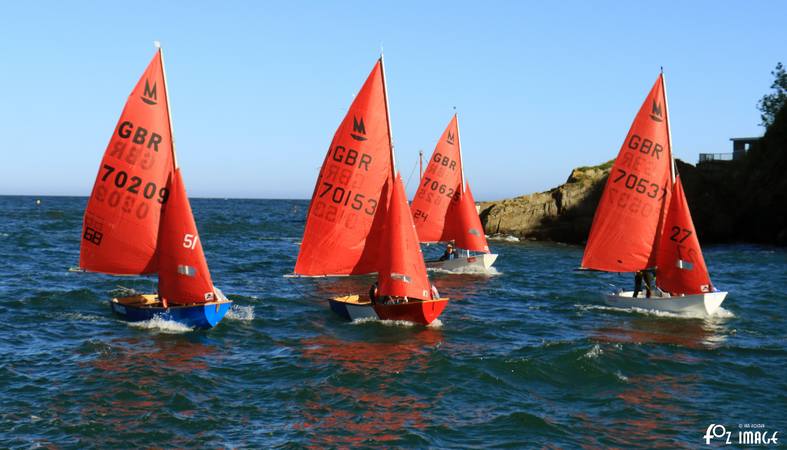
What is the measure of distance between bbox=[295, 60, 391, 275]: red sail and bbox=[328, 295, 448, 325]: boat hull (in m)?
1.96

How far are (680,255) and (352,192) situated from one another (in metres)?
14.9

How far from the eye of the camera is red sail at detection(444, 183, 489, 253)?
179ft

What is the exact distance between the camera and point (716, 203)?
258 feet

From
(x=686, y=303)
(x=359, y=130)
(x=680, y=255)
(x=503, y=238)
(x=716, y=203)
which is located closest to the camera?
(x=359, y=130)

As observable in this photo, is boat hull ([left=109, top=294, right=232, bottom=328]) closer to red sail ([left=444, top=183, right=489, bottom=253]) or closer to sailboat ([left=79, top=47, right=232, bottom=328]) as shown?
sailboat ([left=79, top=47, right=232, bottom=328])

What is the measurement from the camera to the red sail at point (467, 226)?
179ft

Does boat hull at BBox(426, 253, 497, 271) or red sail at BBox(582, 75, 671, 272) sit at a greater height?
red sail at BBox(582, 75, 671, 272)

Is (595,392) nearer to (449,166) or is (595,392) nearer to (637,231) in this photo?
(637,231)

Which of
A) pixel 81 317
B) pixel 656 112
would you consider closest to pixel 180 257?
pixel 81 317

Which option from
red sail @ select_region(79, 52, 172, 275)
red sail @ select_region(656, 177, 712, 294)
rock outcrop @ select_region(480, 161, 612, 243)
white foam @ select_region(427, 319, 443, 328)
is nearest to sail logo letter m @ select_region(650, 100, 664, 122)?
red sail @ select_region(656, 177, 712, 294)

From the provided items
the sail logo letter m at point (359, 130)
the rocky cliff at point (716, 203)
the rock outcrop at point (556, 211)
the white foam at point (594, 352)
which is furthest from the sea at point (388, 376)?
the rock outcrop at point (556, 211)

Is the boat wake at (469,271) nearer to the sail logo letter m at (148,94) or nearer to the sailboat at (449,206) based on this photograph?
the sailboat at (449,206)

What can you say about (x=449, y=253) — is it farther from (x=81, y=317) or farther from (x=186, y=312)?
(x=186, y=312)

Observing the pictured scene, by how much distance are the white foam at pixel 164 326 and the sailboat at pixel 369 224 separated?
6279 mm
